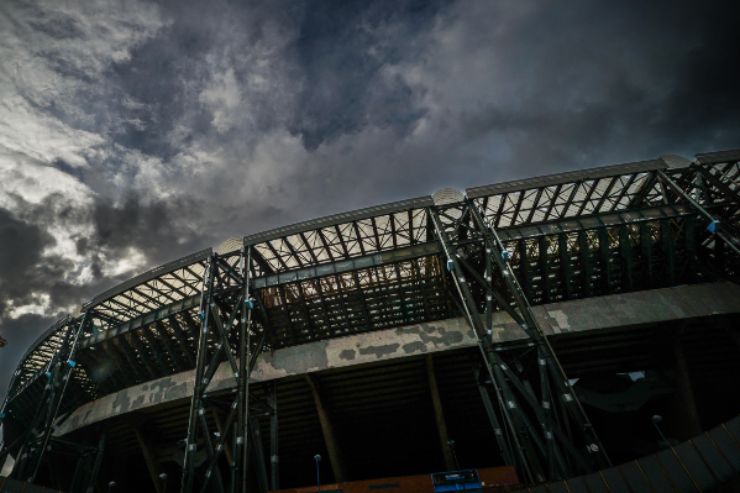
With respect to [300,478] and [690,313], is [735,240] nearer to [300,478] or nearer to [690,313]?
[690,313]

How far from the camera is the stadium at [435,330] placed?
1464cm

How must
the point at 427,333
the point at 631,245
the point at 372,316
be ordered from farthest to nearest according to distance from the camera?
the point at 372,316 → the point at 631,245 → the point at 427,333

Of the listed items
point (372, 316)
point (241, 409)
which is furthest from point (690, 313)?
point (241, 409)

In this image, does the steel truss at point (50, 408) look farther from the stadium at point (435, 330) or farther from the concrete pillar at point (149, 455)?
the concrete pillar at point (149, 455)

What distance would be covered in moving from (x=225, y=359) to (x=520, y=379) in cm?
1346

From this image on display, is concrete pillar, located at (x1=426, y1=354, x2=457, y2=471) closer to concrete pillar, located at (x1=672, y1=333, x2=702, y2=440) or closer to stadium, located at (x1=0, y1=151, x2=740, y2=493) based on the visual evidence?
stadium, located at (x1=0, y1=151, x2=740, y2=493)

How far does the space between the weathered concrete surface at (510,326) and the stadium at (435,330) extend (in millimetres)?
65

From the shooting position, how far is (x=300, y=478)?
18.9 meters

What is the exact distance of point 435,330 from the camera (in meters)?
15.0

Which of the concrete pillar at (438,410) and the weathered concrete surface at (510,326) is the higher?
the weathered concrete surface at (510,326)

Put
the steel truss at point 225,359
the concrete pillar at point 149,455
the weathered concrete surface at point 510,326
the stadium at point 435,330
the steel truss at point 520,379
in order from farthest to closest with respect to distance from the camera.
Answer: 1. the concrete pillar at point 149,455
2. the stadium at point 435,330
3. the weathered concrete surface at point 510,326
4. the steel truss at point 225,359
5. the steel truss at point 520,379

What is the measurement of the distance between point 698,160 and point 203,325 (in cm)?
2268

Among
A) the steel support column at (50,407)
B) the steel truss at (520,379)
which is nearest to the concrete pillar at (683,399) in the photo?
the steel truss at (520,379)

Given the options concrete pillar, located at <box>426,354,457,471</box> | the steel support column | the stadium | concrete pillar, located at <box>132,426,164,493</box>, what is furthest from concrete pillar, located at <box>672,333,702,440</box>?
the steel support column
